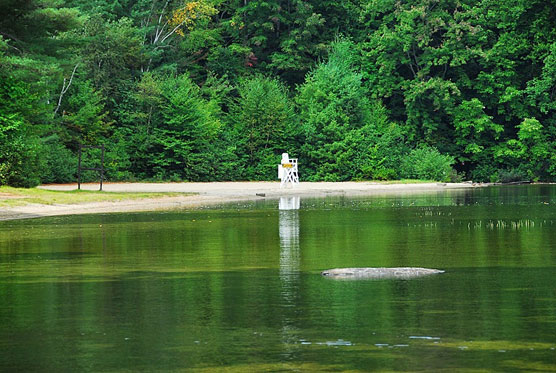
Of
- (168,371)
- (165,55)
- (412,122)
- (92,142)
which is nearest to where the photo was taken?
(168,371)

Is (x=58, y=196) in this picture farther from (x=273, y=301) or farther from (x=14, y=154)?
(x=273, y=301)

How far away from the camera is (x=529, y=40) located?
243 ft

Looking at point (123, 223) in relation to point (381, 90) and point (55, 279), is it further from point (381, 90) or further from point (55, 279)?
point (381, 90)

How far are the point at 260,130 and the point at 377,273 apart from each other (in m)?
49.3

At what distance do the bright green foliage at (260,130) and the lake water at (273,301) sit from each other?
1513 inches

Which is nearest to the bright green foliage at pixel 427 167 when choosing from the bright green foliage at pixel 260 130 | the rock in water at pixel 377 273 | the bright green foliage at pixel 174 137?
the bright green foliage at pixel 260 130

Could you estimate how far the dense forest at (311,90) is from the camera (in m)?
59.2

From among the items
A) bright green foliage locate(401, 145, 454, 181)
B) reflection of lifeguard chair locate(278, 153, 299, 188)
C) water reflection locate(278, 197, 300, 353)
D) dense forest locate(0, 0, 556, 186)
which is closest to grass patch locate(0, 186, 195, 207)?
water reflection locate(278, 197, 300, 353)

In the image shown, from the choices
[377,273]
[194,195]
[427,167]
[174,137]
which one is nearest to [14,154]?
[194,195]

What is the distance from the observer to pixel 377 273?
49.9 ft

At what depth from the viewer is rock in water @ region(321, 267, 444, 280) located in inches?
591

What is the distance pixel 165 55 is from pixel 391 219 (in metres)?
42.3

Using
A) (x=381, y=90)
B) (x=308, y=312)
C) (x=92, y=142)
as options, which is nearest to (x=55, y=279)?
(x=308, y=312)

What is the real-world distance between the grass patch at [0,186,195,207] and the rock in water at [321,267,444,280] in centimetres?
1920
